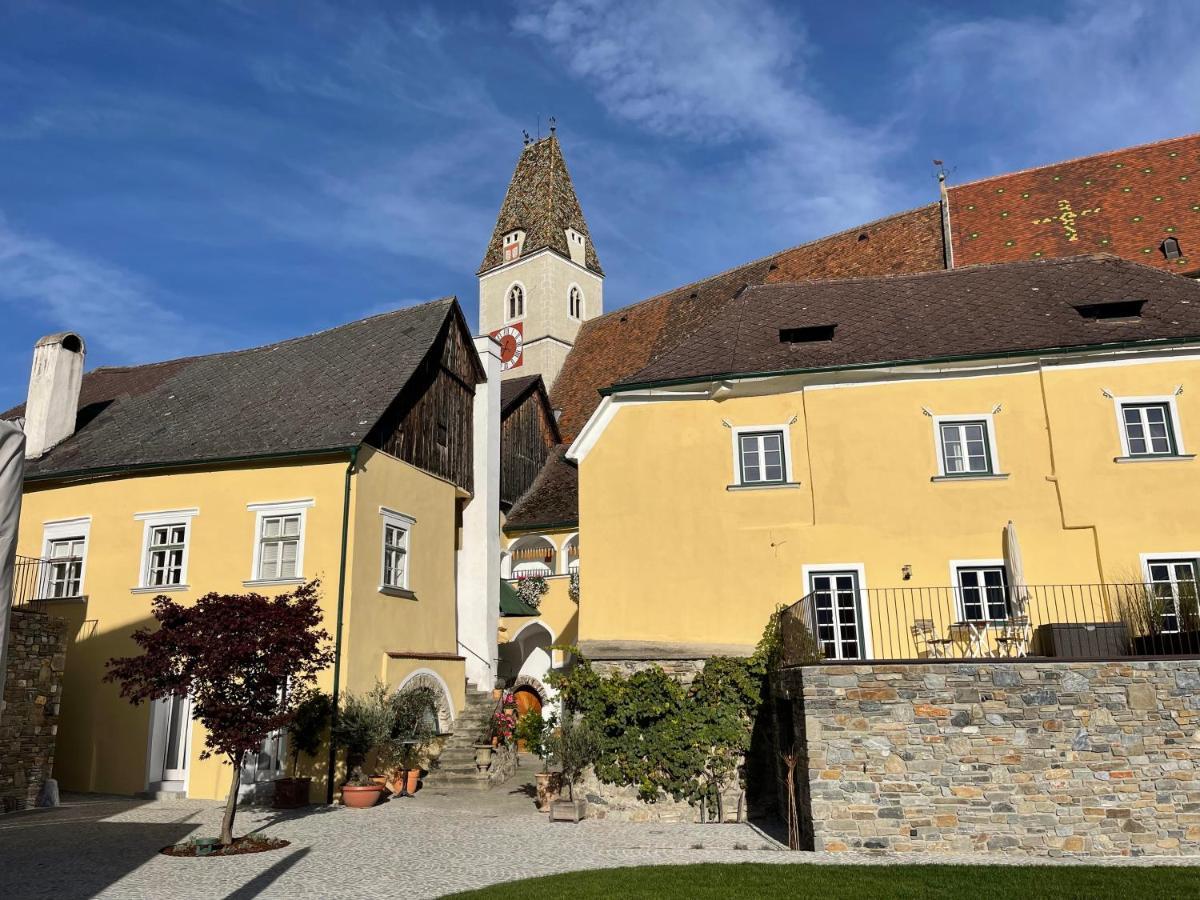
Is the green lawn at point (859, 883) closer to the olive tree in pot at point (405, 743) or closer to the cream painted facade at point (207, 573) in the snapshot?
the olive tree in pot at point (405, 743)

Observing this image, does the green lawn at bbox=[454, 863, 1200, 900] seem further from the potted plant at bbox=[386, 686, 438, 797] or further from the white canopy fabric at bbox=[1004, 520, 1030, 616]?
the potted plant at bbox=[386, 686, 438, 797]

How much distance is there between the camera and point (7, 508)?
6398mm

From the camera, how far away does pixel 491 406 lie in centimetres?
2380

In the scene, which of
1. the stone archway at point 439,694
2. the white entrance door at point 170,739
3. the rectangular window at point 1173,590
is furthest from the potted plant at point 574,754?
the rectangular window at point 1173,590

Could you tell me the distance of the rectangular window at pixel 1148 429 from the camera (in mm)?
15656

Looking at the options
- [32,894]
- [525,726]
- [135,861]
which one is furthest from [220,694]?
[525,726]

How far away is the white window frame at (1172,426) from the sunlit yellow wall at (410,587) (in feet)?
42.6

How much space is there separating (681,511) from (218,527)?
29.0ft

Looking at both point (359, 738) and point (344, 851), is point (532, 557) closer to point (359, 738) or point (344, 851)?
point (359, 738)

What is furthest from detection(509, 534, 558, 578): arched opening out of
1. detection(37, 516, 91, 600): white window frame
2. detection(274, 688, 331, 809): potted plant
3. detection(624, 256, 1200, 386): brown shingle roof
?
detection(37, 516, 91, 600): white window frame

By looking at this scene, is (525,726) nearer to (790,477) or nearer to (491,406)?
(790,477)

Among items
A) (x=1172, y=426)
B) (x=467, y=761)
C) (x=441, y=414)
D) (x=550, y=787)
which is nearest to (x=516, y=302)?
(x=441, y=414)

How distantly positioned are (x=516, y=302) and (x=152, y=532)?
99.5ft

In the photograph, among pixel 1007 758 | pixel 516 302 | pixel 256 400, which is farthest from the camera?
pixel 516 302
